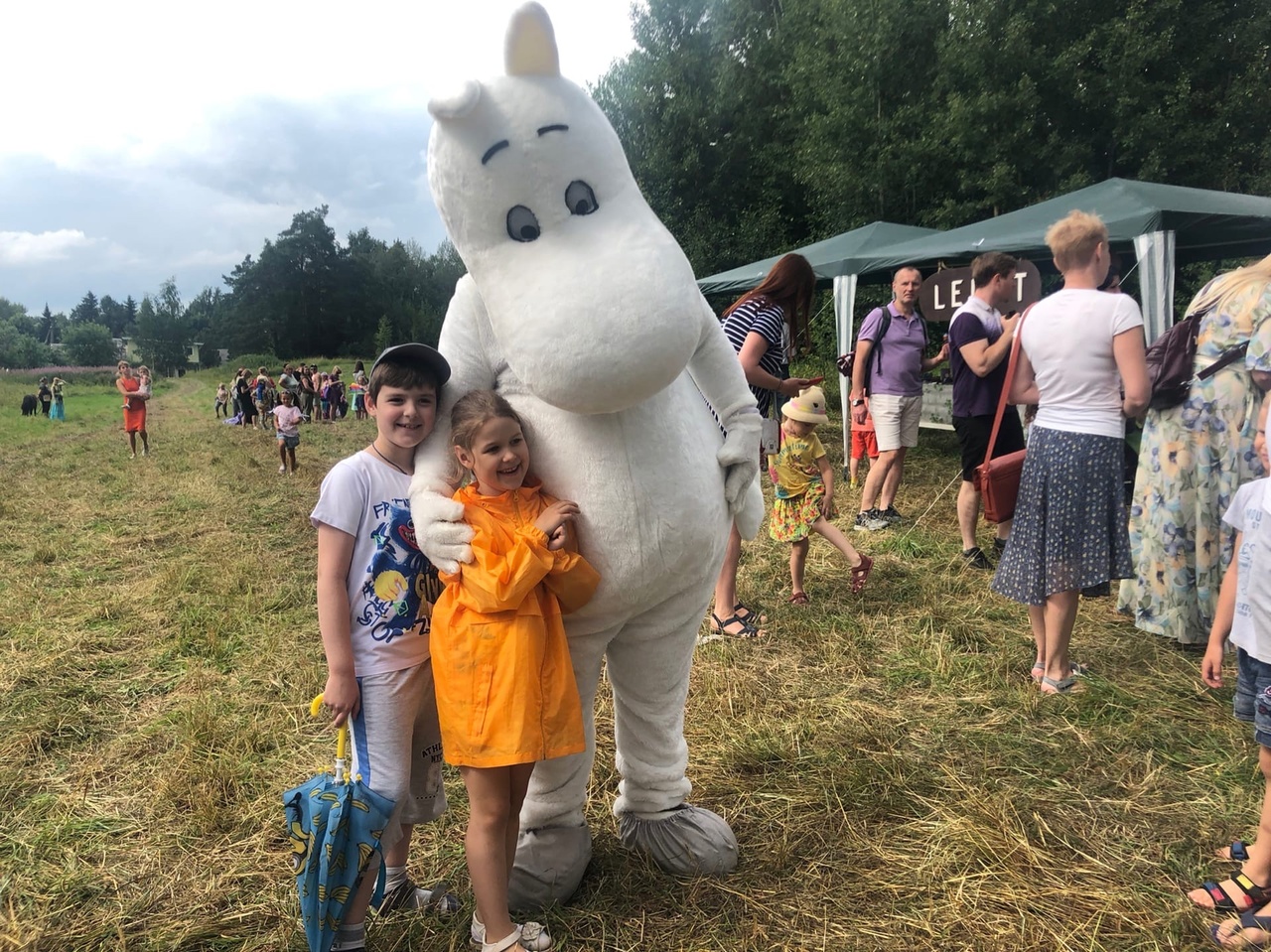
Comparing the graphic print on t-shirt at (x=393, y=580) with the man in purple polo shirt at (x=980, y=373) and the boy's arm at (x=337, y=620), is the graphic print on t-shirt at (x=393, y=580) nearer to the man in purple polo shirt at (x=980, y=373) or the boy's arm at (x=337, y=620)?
the boy's arm at (x=337, y=620)

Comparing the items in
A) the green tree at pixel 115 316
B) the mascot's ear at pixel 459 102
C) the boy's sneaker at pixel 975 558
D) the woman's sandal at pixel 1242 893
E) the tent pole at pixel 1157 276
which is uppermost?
the green tree at pixel 115 316

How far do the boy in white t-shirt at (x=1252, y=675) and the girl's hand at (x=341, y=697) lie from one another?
6.76ft

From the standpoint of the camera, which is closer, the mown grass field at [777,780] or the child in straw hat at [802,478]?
the mown grass field at [777,780]

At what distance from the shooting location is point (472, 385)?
178cm

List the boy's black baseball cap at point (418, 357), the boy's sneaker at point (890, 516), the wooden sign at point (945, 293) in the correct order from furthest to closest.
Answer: the wooden sign at point (945, 293) → the boy's sneaker at point (890, 516) → the boy's black baseball cap at point (418, 357)

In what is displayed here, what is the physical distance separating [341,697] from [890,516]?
15.8ft

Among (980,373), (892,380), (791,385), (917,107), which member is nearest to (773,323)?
(791,385)

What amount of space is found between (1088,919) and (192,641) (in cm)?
414

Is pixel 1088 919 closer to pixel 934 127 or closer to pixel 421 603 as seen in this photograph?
pixel 421 603

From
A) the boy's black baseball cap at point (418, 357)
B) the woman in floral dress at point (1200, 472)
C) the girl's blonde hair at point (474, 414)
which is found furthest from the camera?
the woman in floral dress at point (1200, 472)

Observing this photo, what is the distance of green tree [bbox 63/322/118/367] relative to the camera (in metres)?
70.6

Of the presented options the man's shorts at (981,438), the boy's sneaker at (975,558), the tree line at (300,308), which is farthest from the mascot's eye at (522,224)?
the tree line at (300,308)

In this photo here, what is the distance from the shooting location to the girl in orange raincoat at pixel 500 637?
1539mm

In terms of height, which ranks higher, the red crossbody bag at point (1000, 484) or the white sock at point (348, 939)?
the red crossbody bag at point (1000, 484)
